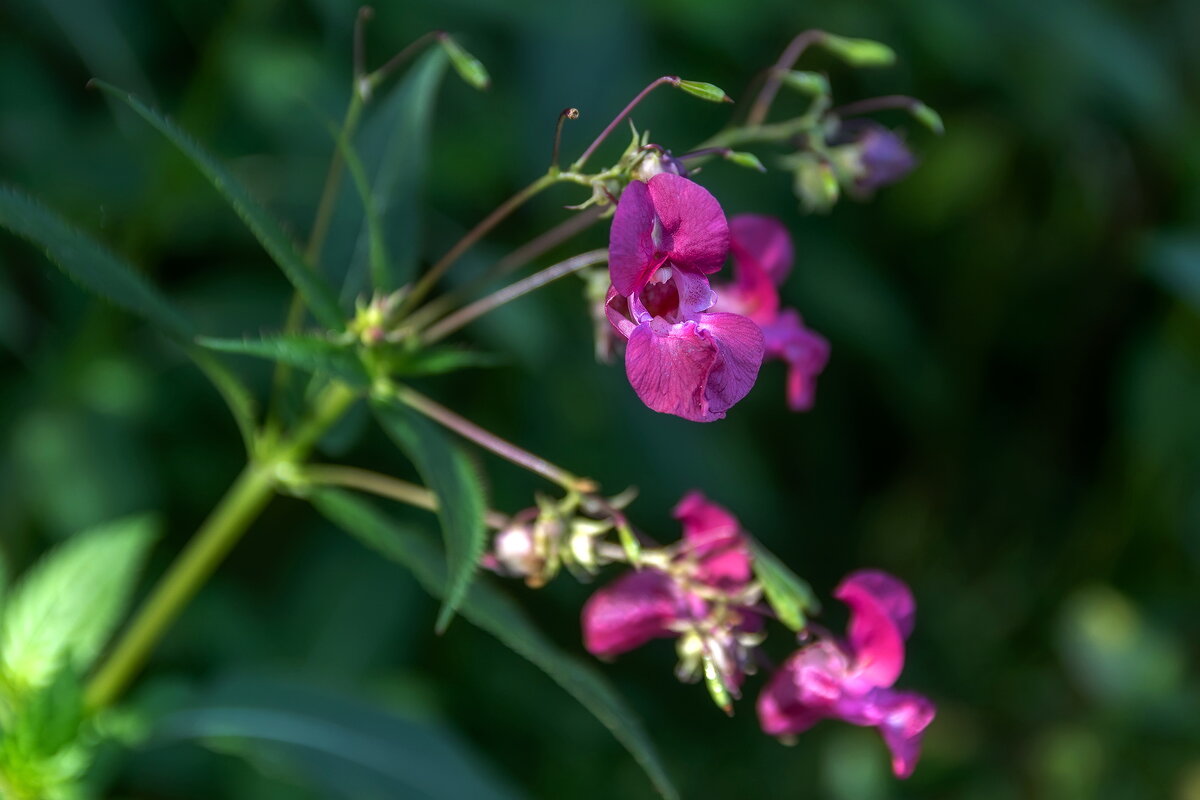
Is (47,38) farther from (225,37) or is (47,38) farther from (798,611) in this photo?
(798,611)

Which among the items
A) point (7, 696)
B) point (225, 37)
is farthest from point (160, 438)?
point (7, 696)

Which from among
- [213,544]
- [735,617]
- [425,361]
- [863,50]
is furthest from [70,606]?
[863,50]

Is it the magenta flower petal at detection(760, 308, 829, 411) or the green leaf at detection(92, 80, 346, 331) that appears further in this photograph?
the magenta flower petal at detection(760, 308, 829, 411)

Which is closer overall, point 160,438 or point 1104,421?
point 160,438

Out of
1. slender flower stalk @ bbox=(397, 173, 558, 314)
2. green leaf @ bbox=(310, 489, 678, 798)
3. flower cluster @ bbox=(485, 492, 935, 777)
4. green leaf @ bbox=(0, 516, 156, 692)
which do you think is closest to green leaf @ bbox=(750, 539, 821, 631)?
flower cluster @ bbox=(485, 492, 935, 777)

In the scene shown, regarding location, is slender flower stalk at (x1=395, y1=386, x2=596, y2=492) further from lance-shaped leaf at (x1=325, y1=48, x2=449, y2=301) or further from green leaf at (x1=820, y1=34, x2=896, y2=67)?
green leaf at (x1=820, y1=34, x2=896, y2=67)

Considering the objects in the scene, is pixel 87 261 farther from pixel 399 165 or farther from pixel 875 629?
pixel 875 629
